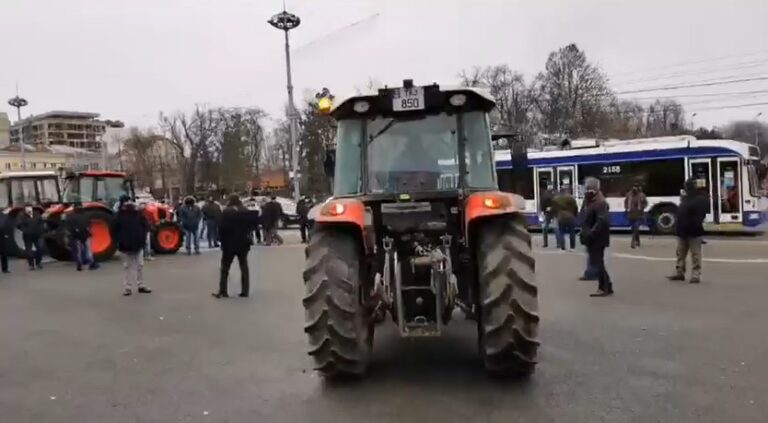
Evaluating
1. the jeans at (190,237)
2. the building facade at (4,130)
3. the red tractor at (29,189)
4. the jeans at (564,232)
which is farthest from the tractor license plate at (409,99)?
the building facade at (4,130)

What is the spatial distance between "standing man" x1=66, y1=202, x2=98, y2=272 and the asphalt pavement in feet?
16.8

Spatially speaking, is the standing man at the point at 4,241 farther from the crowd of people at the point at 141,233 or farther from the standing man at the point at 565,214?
the standing man at the point at 565,214

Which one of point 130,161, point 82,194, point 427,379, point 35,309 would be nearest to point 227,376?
point 427,379

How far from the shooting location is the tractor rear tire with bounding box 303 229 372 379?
6.32m

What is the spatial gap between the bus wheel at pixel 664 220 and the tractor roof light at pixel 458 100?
1830 centimetres

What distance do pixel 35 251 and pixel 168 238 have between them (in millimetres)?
3939

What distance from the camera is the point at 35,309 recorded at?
11.8m

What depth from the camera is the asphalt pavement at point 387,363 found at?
5.71 meters

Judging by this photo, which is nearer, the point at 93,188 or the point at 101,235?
the point at 101,235

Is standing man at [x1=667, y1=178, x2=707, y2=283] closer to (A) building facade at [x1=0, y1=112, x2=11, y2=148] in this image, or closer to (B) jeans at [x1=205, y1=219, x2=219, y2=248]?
(B) jeans at [x1=205, y1=219, x2=219, y2=248]

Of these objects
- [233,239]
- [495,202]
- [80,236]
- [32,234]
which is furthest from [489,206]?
[32,234]

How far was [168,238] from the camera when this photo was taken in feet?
71.6

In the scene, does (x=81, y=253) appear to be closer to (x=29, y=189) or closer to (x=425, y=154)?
(x=29, y=189)

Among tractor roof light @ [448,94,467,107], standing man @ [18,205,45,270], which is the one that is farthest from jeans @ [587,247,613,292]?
standing man @ [18,205,45,270]
